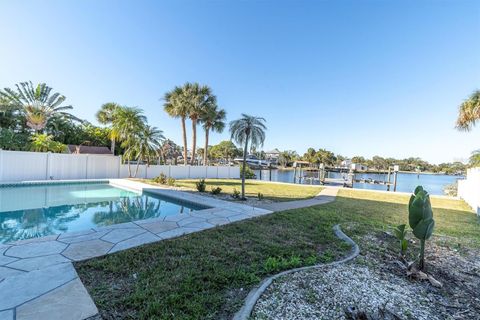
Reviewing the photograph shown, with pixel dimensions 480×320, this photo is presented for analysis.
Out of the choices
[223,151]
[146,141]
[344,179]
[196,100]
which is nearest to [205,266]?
[146,141]

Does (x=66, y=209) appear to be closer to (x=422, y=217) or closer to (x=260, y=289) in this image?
(x=260, y=289)

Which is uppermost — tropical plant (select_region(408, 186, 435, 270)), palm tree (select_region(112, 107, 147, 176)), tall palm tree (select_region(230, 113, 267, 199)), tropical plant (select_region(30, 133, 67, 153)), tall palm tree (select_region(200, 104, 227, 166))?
tall palm tree (select_region(200, 104, 227, 166))

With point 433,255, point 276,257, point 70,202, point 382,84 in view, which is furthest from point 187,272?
point 382,84

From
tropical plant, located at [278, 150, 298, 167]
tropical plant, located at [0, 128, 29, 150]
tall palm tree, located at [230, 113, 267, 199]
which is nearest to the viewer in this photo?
tall palm tree, located at [230, 113, 267, 199]

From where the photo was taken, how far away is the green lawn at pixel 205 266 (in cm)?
211

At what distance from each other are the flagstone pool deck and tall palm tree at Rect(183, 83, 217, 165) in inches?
577

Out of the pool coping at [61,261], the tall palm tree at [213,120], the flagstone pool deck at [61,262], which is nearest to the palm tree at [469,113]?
the pool coping at [61,261]

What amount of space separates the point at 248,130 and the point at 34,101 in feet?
80.8

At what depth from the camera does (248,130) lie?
8336 millimetres

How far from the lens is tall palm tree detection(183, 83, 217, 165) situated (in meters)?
18.8

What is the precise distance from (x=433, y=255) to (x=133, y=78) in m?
17.7

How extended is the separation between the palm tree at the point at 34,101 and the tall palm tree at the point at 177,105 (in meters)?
12.0

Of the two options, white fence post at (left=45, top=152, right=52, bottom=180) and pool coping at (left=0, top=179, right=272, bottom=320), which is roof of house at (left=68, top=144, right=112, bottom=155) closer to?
white fence post at (left=45, top=152, right=52, bottom=180)

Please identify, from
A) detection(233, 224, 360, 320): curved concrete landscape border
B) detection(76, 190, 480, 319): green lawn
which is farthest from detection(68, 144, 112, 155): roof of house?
detection(233, 224, 360, 320): curved concrete landscape border
